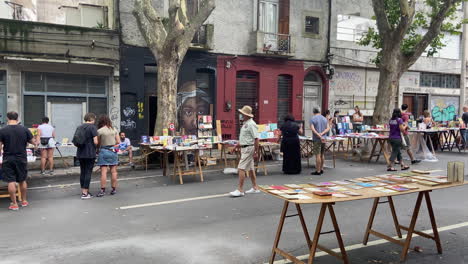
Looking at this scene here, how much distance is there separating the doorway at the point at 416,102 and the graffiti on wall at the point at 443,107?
57 centimetres

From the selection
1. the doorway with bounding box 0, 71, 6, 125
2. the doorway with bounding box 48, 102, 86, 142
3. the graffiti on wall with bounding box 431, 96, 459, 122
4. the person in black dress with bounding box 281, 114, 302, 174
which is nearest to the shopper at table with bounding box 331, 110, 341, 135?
the person in black dress with bounding box 281, 114, 302, 174

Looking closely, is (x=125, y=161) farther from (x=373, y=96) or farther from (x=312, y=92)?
(x=373, y=96)

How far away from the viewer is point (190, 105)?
56.4 ft

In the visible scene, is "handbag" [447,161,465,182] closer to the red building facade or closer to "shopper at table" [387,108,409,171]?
"shopper at table" [387,108,409,171]

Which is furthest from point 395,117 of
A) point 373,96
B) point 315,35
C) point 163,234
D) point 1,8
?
point 1,8

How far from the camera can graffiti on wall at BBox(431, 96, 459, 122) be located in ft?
80.1

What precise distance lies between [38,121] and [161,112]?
516cm

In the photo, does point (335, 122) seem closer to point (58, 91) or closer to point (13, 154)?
point (58, 91)

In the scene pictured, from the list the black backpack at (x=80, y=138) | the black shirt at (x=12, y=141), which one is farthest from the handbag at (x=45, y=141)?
the black shirt at (x=12, y=141)

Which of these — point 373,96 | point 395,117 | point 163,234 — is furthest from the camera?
point 373,96

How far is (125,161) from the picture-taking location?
45.9ft

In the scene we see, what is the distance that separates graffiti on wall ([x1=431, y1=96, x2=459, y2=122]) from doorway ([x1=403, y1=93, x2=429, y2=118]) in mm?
572

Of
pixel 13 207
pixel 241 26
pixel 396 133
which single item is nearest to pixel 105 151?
pixel 13 207

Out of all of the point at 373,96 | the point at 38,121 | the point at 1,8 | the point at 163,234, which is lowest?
the point at 163,234
